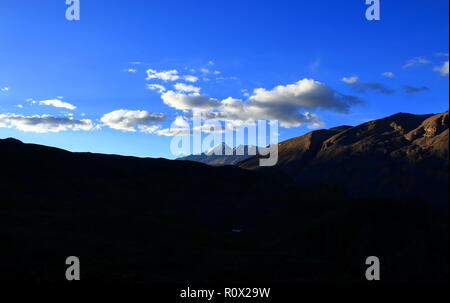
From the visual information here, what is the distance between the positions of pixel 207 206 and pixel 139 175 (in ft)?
55.7

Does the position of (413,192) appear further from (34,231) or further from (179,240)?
(34,231)

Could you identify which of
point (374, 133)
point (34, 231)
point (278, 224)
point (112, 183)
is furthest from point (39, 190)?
point (374, 133)

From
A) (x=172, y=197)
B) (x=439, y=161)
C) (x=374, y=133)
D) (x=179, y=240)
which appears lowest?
(x=179, y=240)

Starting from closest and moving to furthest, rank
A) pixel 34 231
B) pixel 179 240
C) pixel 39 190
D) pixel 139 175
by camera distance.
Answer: pixel 34 231 → pixel 179 240 → pixel 39 190 → pixel 139 175

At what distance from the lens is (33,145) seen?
299ft

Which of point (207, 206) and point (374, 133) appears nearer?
point (207, 206)

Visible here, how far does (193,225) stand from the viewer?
63500 millimetres

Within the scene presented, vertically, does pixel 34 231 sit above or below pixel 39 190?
below

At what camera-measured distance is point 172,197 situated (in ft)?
261

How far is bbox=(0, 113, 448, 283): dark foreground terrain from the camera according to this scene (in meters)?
37.9

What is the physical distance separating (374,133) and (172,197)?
94.7 m

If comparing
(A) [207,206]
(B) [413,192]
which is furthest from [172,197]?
(B) [413,192]

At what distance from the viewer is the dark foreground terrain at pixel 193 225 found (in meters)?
37.9

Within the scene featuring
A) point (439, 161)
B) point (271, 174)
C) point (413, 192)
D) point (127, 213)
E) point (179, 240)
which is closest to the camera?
point (179, 240)
